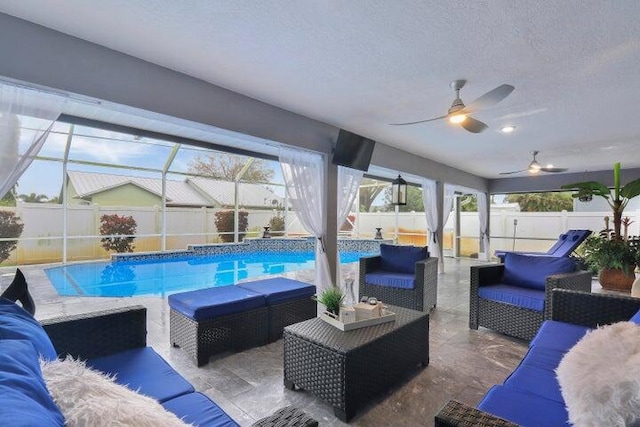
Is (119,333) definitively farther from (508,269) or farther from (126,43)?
(508,269)

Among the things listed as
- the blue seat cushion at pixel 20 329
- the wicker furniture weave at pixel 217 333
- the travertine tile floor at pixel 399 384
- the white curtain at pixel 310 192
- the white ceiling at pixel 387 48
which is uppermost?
the white ceiling at pixel 387 48

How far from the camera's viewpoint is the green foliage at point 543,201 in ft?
29.3

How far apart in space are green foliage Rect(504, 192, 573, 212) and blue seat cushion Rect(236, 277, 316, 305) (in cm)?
851

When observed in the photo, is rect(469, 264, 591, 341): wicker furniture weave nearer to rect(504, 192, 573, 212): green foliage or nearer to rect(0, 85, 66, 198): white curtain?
rect(0, 85, 66, 198): white curtain

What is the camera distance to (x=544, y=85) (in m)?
2.96

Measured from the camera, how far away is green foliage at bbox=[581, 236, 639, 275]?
4.82 m

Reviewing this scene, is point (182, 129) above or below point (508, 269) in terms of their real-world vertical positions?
above

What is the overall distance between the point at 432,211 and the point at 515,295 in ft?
12.7

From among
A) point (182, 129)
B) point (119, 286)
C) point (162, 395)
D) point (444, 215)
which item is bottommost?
point (119, 286)

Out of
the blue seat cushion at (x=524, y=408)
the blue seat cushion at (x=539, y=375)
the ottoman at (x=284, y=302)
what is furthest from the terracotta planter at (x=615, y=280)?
the blue seat cushion at (x=524, y=408)

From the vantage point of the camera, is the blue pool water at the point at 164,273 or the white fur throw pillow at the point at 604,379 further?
the blue pool water at the point at 164,273

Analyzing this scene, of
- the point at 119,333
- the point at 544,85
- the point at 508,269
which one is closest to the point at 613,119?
the point at 544,85

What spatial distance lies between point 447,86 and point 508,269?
6.89 ft

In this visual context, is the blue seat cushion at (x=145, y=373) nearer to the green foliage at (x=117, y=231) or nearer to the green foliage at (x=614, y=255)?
the green foliage at (x=614, y=255)
